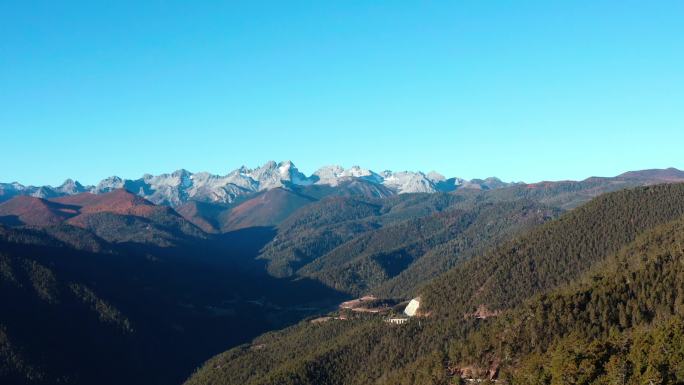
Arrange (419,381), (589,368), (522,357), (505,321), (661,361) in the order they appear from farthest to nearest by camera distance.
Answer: (505,321) < (419,381) < (522,357) < (589,368) < (661,361)

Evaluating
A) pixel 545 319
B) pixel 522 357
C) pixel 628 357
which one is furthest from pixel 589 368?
pixel 545 319

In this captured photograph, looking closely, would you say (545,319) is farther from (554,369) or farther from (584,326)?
(554,369)

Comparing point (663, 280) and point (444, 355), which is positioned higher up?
point (663, 280)

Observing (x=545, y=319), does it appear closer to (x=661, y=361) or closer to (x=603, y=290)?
(x=603, y=290)

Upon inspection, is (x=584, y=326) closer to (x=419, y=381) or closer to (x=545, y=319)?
(x=545, y=319)

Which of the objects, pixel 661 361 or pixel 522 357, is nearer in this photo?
pixel 661 361

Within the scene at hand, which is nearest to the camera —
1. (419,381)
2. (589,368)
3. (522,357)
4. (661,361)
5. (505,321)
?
(661,361)

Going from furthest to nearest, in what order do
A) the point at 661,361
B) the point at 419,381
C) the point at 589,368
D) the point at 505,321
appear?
the point at 505,321, the point at 419,381, the point at 589,368, the point at 661,361

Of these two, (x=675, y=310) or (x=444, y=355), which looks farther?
(x=444, y=355)

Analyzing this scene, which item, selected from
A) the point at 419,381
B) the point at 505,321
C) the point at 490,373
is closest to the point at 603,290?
the point at 505,321
